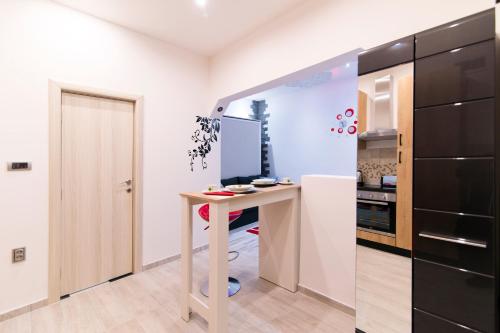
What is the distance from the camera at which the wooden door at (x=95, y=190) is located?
2.32 metres

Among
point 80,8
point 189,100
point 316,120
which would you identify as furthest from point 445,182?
point 316,120

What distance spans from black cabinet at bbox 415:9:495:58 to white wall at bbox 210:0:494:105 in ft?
0.46

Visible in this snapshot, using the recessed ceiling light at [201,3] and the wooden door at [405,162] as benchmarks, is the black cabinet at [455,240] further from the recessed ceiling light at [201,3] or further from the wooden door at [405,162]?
the recessed ceiling light at [201,3]

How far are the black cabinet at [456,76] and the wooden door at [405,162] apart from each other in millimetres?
63

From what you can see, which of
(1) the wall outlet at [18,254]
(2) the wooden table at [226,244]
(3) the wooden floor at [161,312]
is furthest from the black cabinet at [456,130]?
(1) the wall outlet at [18,254]

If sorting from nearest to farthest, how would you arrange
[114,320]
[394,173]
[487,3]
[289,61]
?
1. [487,3]
2. [394,173]
3. [114,320]
4. [289,61]

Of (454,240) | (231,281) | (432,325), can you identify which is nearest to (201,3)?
(454,240)

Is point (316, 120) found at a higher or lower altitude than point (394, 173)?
higher

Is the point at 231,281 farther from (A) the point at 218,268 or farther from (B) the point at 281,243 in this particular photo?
(A) the point at 218,268

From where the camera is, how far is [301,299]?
222cm

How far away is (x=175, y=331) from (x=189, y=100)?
8.43ft

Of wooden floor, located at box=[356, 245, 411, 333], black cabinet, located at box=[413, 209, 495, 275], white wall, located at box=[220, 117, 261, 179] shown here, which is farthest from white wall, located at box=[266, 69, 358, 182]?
black cabinet, located at box=[413, 209, 495, 275]

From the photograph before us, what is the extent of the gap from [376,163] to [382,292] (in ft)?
2.97

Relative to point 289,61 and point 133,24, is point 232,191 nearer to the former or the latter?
point 289,61
